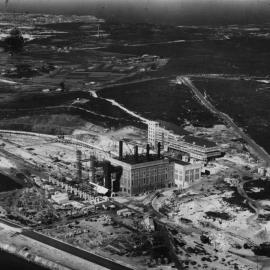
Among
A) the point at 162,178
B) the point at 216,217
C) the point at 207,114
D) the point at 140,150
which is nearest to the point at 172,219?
the point at 216,217

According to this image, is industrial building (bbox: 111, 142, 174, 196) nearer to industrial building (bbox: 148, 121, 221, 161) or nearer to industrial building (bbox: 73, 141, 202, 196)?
industrial building (bbox: 73, 141, 202, 196)

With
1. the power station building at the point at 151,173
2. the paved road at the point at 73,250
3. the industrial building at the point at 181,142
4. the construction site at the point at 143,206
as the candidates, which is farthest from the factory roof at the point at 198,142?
the paved road at the point at 73,250

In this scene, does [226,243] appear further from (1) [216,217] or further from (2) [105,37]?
(2) [105,37]

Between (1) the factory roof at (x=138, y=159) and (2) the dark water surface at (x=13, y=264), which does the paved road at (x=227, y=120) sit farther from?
(2) the dark water surface at (x=13, y=264)

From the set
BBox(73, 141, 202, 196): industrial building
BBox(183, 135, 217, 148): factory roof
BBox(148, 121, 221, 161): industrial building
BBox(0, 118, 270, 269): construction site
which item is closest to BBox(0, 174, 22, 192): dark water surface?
BBox(0, 118, 270, 269): construction site

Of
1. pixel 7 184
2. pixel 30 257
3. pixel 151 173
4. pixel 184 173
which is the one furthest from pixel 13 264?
pixel 184 173
